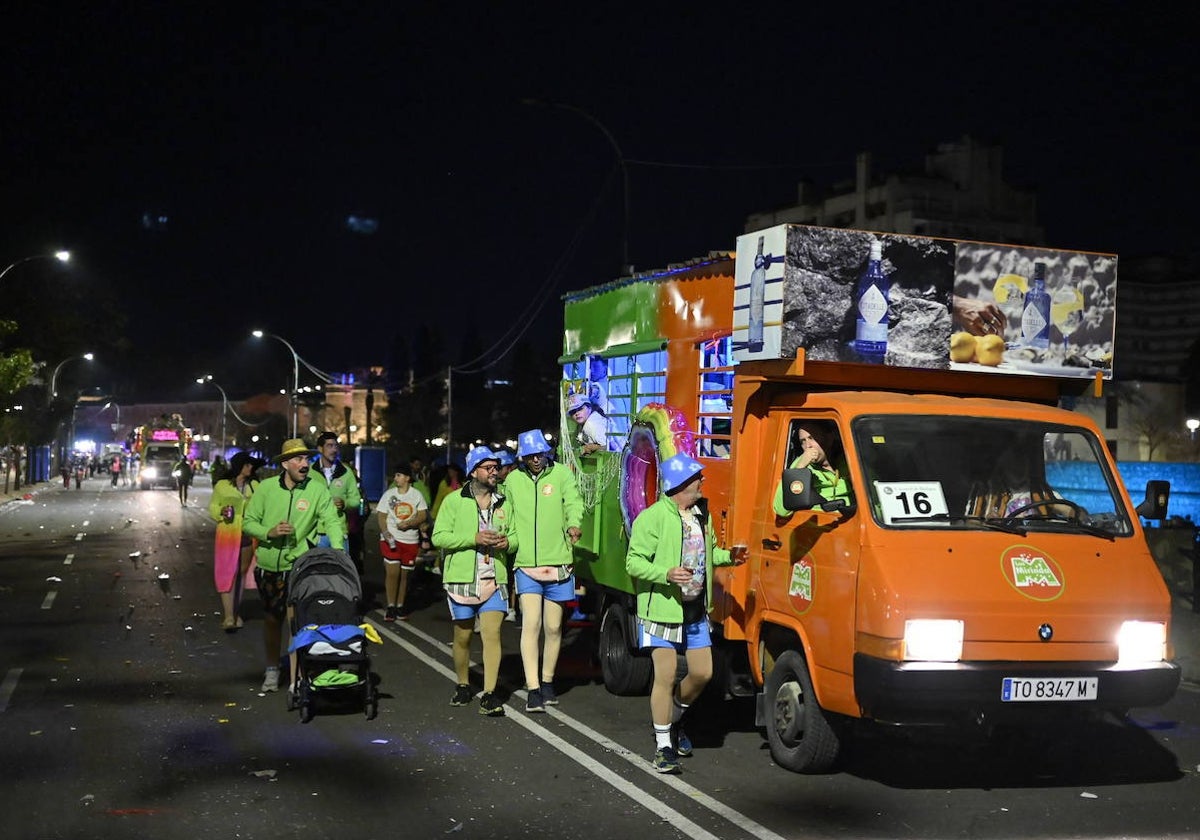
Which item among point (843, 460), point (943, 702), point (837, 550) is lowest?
point (943, 702)

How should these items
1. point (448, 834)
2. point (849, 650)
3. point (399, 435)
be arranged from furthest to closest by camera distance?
1. point (399, 435)
2. point (849, 650)
3. point (448, 834)

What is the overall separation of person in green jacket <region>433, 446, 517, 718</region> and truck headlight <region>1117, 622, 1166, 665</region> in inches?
167

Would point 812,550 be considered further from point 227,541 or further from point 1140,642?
point 227,541

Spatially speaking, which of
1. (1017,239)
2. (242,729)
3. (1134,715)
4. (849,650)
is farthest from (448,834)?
(1017,239)

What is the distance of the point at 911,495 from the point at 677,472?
4.33 ft

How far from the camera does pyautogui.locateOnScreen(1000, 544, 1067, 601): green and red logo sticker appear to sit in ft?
A: 23.0

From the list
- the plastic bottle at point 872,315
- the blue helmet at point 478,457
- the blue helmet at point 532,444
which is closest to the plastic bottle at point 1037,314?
the plastic bottle at point 872,315

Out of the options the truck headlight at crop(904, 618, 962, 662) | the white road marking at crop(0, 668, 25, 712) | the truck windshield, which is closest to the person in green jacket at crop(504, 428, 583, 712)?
the truck windshield

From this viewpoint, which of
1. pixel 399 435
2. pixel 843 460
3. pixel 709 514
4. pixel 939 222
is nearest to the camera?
pixel 843 460

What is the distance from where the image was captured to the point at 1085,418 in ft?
26.9

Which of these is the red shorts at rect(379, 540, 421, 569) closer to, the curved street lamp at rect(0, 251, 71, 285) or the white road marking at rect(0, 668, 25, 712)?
the white road marking at rect(0, 668, 25, 712)

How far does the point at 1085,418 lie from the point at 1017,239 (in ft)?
277

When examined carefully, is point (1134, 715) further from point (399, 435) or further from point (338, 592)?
point (399, 435)

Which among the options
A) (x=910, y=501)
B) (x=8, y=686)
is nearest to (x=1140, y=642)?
(x=910, y=501)
